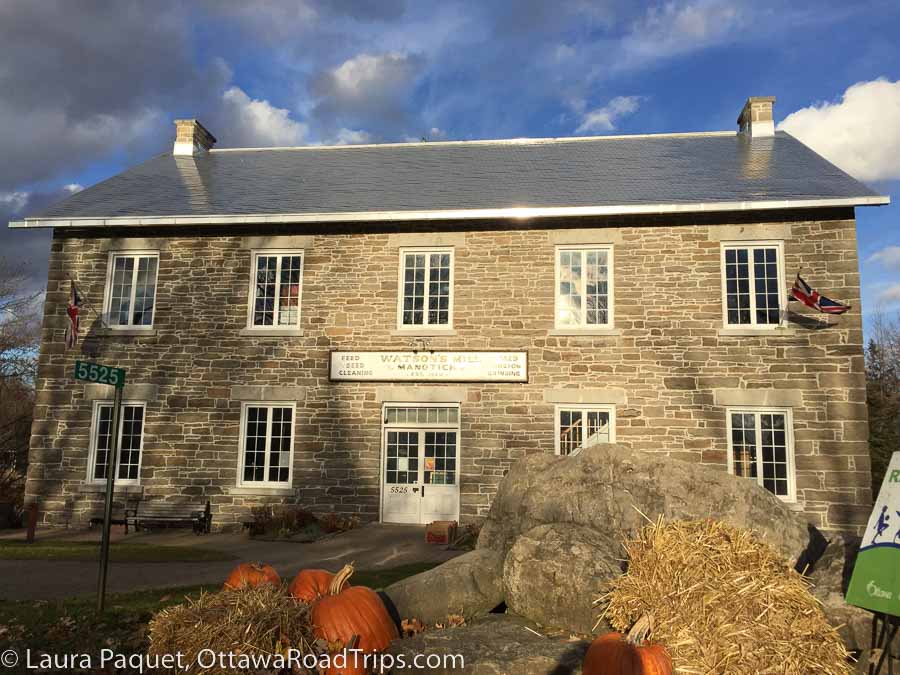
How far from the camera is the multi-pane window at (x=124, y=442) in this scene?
1428 cm

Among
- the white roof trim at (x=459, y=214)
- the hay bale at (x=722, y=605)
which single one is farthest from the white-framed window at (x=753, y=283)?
the hay bale at (x=722, y=605)

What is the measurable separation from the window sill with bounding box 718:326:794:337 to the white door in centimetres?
525

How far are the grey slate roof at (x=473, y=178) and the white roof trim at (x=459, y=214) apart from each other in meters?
0.13

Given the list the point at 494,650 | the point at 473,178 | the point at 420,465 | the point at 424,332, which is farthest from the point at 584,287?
the point at 494,650

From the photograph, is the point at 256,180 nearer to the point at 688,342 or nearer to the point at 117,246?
the point at 117,246

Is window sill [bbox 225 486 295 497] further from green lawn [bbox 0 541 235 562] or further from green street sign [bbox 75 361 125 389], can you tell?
green street sign [bbox 75 361 125 389]

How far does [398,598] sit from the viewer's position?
599 cm

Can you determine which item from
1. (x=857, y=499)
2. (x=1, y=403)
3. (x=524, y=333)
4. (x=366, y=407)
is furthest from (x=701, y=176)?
(x=1, y=403)

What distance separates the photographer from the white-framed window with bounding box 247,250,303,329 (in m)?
14.4

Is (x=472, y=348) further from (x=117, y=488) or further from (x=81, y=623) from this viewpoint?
(x=81, y=623)

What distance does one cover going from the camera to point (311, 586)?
18.8 ft

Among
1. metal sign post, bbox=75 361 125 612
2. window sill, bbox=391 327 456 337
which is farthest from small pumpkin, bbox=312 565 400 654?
window sill, bbox=391 327 456 337

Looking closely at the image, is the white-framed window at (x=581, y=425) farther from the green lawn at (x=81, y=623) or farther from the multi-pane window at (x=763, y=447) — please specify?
the green lawn at (x=81, y=623)

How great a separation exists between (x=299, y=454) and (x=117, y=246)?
6006 millimetres
